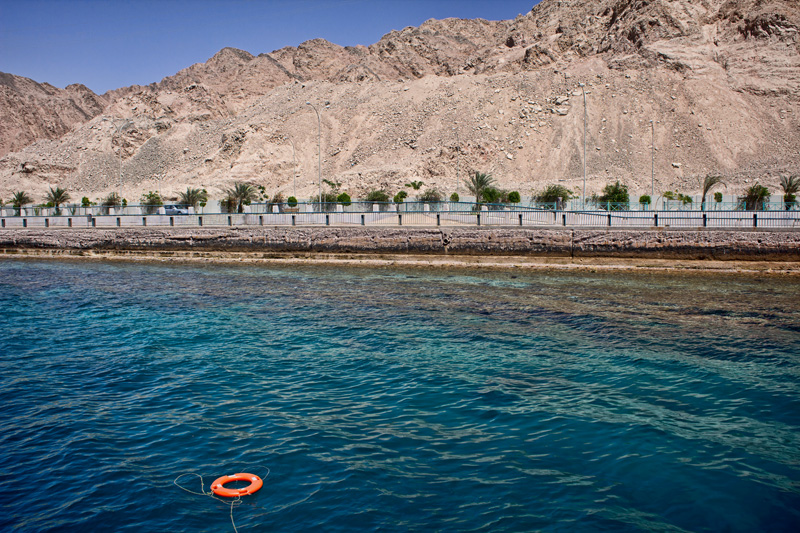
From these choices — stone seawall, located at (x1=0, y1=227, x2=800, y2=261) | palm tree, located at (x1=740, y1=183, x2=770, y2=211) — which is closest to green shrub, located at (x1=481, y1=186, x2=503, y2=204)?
palm tree, located at (x1=740, y1=183, x2=770, y2=211)

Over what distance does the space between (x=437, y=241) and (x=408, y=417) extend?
20.6m

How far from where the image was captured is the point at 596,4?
10369 cm

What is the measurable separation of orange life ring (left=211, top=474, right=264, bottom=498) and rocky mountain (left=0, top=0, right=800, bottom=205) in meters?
58.7

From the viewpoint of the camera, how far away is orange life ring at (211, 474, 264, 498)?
264 inches

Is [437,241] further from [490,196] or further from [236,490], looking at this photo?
[236,490]

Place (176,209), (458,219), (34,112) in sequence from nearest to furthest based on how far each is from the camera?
(458,219)
(176,209)
(34,112)

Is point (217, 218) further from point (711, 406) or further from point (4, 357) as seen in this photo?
point (711, 406)

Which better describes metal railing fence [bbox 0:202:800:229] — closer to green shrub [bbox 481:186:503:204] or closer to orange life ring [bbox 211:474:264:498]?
green shrub [bbox 481:186:503:204]

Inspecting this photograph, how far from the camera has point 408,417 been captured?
891 cm

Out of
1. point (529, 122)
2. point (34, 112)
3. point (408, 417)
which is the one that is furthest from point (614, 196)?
point (34, 112)

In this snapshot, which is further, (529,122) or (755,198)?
(529,122)

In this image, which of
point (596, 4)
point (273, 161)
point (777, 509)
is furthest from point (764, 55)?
point (777, 509)

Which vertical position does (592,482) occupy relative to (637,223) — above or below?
below

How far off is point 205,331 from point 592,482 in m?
10.8
